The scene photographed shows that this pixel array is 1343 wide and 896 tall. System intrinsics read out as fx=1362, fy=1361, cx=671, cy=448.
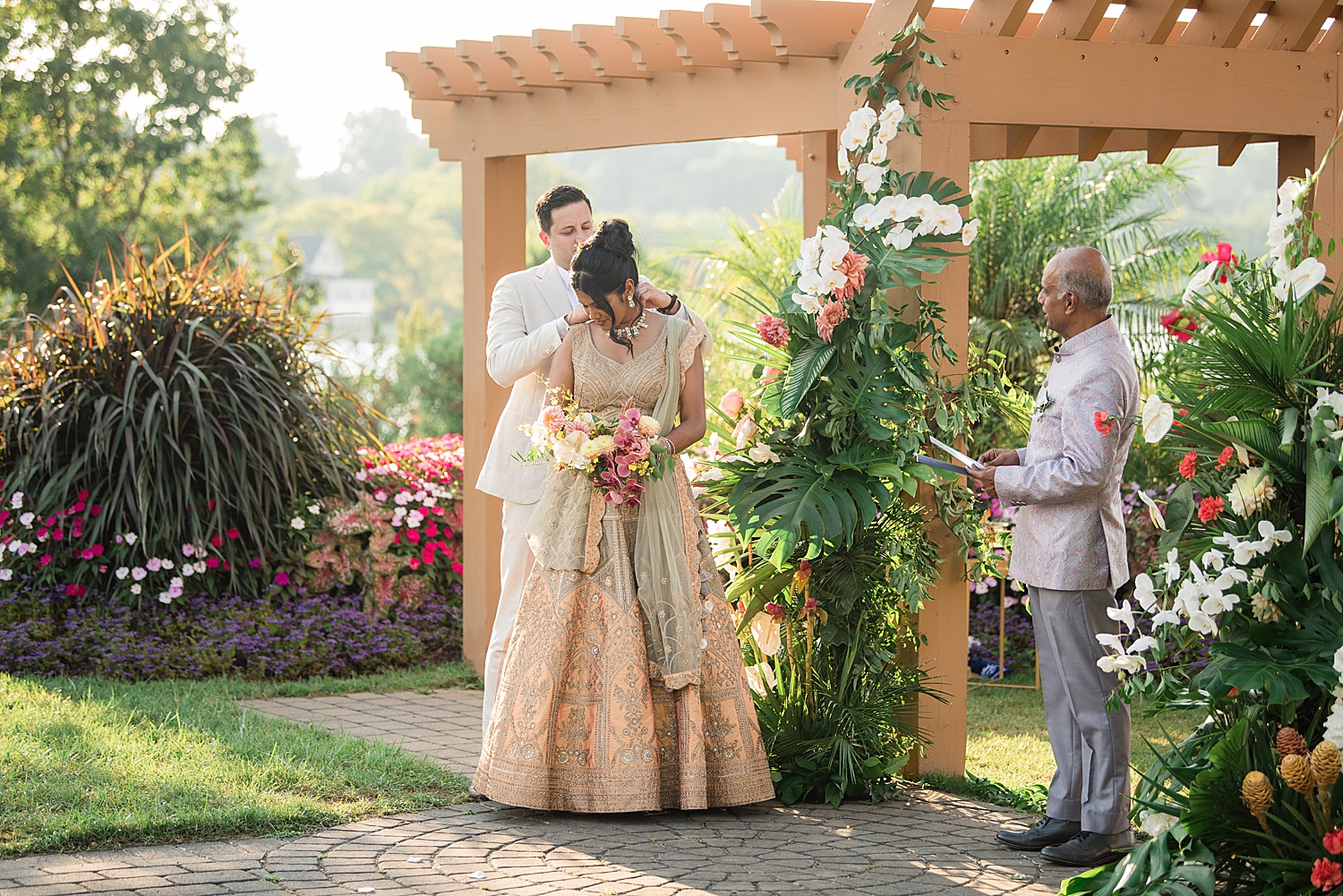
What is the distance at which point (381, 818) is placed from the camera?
4.48m

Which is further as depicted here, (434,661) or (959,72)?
(434,661)

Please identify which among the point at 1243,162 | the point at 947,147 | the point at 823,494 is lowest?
the point at 823,494

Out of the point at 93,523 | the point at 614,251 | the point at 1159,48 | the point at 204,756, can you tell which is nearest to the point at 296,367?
the point at 93,523

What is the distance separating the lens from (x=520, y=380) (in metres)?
4.95

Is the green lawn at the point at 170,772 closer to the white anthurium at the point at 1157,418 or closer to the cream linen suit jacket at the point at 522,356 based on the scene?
the cream linen suit jacket at the point at 522,356

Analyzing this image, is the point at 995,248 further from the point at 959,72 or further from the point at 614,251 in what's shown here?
the point at 614,251

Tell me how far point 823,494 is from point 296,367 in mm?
4321

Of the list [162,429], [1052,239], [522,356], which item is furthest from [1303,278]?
[1052,239]

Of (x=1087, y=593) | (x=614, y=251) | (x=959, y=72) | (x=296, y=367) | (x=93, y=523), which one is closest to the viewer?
(x=1087, y=593)

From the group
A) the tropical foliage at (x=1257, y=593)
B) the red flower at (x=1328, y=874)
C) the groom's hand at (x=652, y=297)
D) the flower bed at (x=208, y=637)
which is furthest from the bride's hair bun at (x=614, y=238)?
the flower bed at (x=208, y=637)

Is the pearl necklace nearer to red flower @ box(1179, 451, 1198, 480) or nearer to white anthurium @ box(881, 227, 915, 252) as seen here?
white anthurium @ box(881, 227, 915, 252)

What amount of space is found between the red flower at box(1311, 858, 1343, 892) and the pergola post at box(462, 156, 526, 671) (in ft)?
15.0

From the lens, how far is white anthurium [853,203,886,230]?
4570 millimetres

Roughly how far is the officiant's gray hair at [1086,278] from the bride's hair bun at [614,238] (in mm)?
1379
